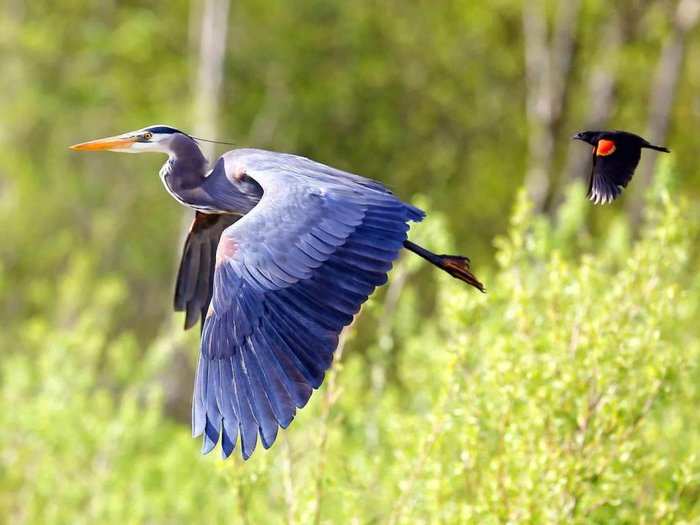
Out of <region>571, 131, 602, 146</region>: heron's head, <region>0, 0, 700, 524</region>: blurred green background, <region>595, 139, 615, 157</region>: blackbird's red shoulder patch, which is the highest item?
<region>571, 131, 602, 146</region>: heron's head

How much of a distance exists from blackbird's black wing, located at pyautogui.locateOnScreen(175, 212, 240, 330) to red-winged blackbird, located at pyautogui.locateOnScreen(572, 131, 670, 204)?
175 centimetres

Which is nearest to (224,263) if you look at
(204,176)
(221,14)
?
(204,176)

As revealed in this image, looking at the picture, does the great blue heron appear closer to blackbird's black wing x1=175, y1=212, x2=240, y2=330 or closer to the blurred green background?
blackbird's black wing x1=175, y1=212, x2=240, y2=330

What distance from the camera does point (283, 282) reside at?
5367mm

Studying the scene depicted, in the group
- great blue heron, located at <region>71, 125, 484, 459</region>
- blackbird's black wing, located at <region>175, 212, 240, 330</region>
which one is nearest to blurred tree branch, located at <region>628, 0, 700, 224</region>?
blackbird's black wing, located at <region>175, 212, 240, 330</region>

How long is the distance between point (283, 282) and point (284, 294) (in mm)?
60

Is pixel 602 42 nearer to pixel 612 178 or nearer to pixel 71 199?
pixel 71 199

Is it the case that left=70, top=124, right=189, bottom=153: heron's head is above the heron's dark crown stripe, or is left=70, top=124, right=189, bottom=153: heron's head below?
below

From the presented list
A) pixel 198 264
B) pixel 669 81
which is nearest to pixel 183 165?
pixel 198 264

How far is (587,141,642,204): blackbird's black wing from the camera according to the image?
554cm

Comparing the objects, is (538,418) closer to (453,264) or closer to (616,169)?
(453,264)

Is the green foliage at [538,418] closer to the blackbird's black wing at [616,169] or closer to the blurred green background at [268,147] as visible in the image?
Answer: the blurred green background at [268,147]

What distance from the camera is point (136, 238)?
21766mm

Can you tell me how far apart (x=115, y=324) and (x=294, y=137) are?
3.60 metres
